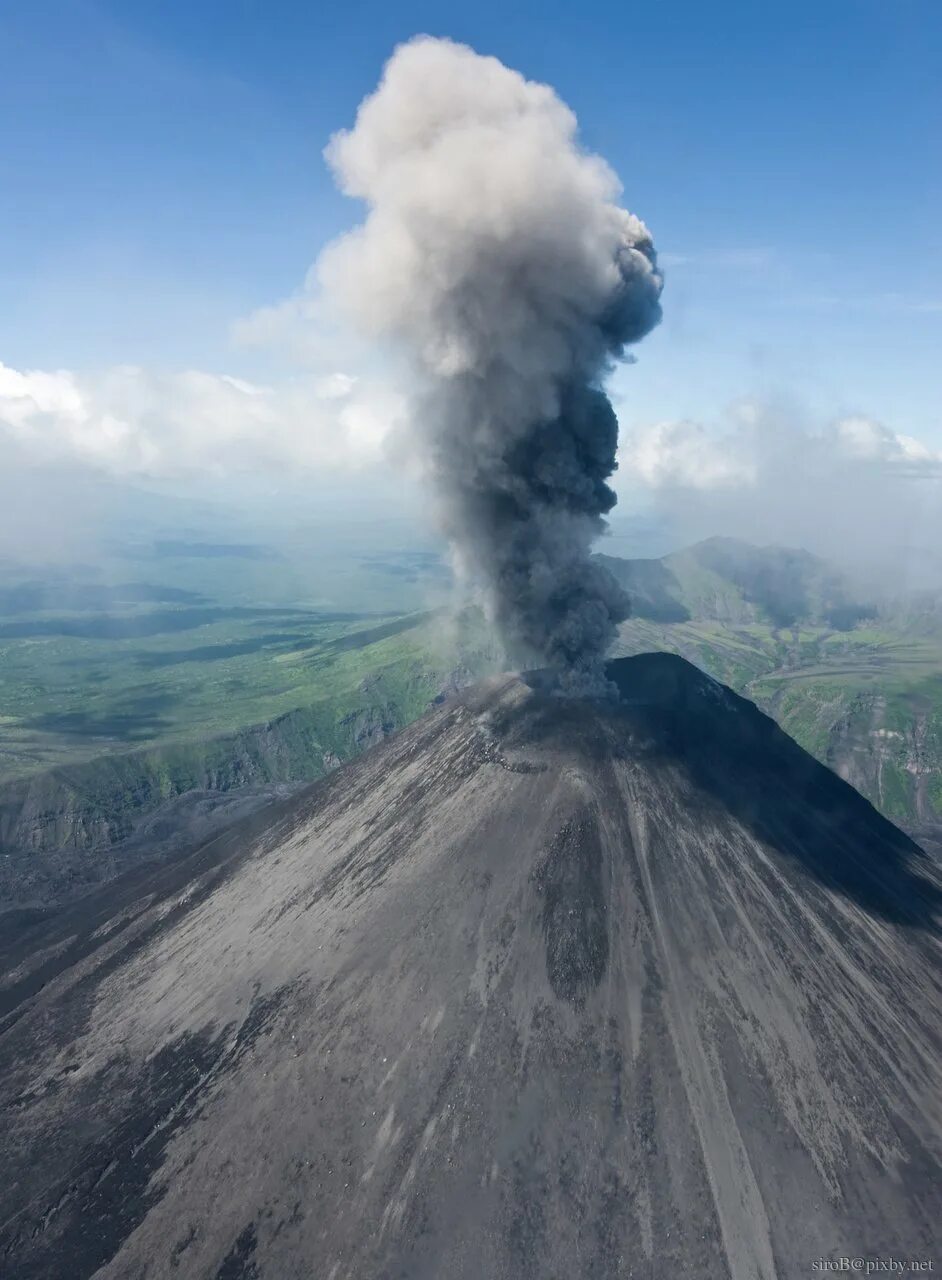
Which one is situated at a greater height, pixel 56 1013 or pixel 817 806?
pixel 817 806

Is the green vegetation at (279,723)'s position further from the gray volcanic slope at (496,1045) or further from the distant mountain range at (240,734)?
the gray volcanic slope at (496,1045)

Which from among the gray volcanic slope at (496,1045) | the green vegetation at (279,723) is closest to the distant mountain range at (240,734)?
the green vegetation at (279,723)

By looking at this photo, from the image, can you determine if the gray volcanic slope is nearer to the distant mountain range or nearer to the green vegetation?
the distant mountain range

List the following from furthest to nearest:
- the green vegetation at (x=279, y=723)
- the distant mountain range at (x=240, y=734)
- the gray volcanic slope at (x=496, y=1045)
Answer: the green vegetation at (x=279, y=723) < the distant mountain range at (x=240, y=734) < the gray volcanic slope at (x=496, y=1045)

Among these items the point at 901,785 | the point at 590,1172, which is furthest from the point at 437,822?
the point at 901,785

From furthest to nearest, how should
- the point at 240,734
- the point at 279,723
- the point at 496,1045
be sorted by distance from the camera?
the point at 279,723
the point at 240,734
the point at 496,1045

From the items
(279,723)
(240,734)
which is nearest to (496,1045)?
(240,734)

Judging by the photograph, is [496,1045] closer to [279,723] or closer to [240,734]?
[240,734]

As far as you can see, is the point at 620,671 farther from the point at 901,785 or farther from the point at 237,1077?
the point at 901,785
